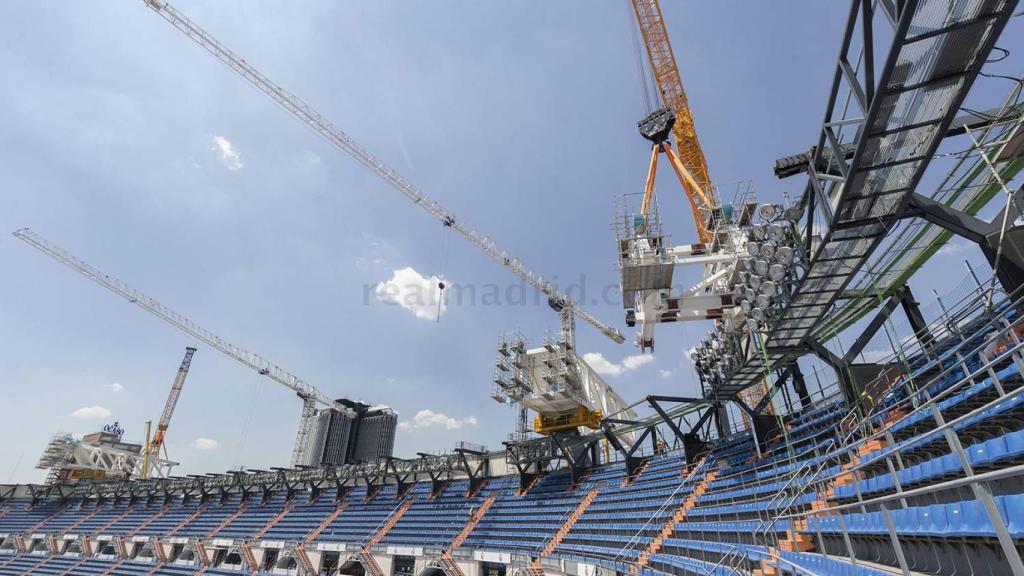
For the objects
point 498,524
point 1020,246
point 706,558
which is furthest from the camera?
point 498,524

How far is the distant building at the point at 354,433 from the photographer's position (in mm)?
141250

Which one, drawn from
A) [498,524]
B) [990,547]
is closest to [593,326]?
[498,524]

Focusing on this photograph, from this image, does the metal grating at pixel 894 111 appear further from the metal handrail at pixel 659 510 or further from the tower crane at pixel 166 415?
the tower crane at pixel 166 415

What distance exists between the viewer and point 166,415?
116 metres

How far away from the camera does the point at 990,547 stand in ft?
20.1

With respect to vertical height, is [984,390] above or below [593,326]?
below

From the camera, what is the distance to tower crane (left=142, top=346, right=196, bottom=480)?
105 m

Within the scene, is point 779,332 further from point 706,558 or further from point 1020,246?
point 706,558

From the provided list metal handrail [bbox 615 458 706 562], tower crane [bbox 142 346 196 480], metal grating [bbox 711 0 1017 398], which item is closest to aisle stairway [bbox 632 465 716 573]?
metal handrail [bbox 615 458 706 562]

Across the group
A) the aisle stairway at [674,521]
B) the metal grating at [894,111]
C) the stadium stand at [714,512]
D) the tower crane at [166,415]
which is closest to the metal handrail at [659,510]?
the stadium stand at [714,512]

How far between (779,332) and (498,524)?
1004 inches

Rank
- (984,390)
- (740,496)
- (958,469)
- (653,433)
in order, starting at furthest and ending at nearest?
(653,433) → (740,496) → (984,390) → (958,469)

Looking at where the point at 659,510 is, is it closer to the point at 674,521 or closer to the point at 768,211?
the point at 674,521

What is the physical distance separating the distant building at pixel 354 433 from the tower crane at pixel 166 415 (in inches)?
1481
